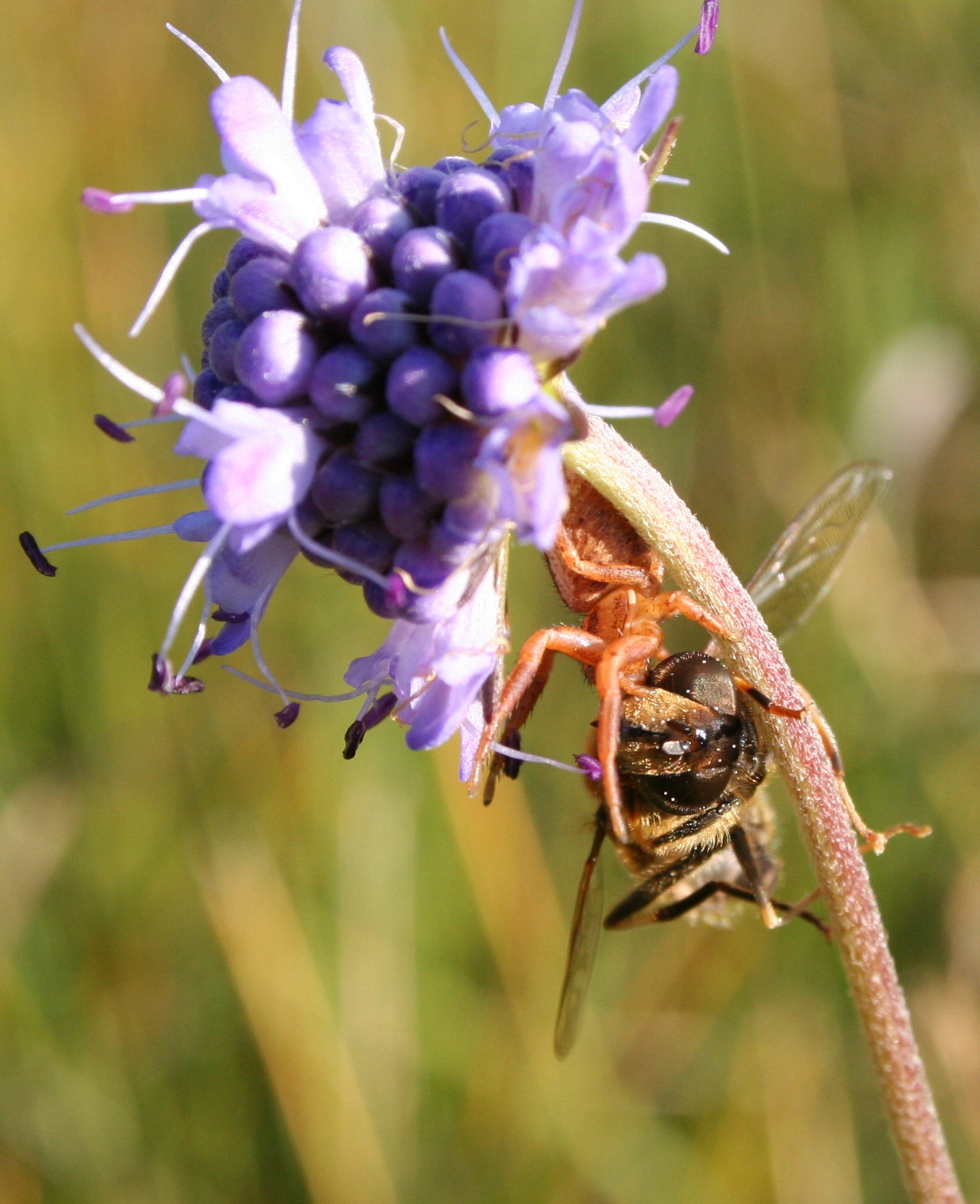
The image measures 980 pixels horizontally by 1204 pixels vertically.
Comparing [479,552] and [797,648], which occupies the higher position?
[479,552]

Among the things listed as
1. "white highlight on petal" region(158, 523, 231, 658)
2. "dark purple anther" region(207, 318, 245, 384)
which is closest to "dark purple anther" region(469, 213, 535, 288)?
"dark purple anther" region(207, 318, 245, 384)

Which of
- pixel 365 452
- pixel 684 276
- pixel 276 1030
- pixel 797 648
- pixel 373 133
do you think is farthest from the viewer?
pixel 684 276

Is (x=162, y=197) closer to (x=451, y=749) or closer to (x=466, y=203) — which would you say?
(x=466, y=203)

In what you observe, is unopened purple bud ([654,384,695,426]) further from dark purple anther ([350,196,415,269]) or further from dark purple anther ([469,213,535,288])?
dark purple anther ([350,196,415,269])

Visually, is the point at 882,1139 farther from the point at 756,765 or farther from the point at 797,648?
the point at 756,765

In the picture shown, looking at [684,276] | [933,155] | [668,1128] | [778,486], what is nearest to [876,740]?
[778,486]

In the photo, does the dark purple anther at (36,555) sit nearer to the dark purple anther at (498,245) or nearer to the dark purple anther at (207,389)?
the dark purple anther at (207,389)
